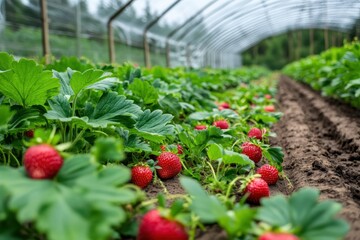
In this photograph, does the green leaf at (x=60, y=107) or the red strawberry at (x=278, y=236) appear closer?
the red strawberry at (x=278, y=236)

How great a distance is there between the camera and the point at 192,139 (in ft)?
7.06

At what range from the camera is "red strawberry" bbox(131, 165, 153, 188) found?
1.78m

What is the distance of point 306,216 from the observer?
1.03 m

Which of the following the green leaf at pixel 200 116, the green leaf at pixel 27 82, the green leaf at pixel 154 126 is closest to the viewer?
the green leaf at pixel 27 82

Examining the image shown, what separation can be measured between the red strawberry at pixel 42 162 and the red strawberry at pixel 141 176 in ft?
2.18

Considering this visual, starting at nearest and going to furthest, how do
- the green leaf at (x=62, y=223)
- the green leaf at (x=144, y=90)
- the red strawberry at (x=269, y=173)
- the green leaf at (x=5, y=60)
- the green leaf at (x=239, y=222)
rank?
the green leaf at (x=62, y=223), the green leaf at (x=239, y=222), the green leaf at (x=5, y=60), the red strawberry at (x=269, y=173), the green leaf at (x=144, y=90)

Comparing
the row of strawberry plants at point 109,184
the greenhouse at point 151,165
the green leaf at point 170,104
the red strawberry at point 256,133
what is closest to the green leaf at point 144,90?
the greenhouse at point 151,165

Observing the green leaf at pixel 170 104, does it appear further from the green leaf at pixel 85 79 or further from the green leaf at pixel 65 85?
the green leaf at pixel 85 79

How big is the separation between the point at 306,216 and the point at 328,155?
1.88 metres

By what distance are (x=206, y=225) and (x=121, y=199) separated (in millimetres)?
492

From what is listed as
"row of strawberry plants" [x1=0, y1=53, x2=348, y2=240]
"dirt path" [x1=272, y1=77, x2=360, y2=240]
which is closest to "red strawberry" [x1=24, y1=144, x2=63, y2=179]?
"row of strawberry plants" [x1=0, y1=53, x2=348, y2=240]

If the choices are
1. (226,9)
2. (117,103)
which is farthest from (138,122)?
(226,9)

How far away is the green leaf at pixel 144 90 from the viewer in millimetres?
2510

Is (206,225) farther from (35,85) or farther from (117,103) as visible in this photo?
(35,85)
